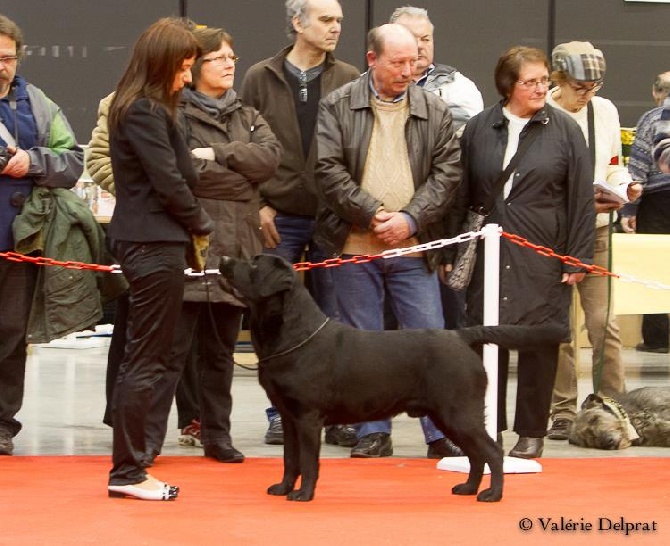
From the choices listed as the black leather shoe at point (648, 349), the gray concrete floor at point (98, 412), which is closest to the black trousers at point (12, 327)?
the gray concrete floor at point (98, 412)

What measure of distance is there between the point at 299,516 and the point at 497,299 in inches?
62.3

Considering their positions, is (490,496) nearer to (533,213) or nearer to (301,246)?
(533,213)

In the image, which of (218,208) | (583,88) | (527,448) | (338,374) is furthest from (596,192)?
(338,374)

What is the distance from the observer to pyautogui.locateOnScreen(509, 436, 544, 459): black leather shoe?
618 centimetres

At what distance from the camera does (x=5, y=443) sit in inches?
245

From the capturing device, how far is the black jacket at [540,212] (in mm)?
6137

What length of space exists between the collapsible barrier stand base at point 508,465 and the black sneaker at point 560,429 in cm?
94

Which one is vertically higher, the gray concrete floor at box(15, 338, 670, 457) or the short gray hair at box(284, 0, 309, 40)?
the short gray hair at box(284, 0, 309, 40)

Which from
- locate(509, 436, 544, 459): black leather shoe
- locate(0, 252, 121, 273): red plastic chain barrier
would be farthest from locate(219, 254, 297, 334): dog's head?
locate(509, 436, 544, 459): black leather shoe

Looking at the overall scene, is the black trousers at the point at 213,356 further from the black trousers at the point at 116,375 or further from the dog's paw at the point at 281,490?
the dog's paw at the point at 281,490

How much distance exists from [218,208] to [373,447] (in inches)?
51.1

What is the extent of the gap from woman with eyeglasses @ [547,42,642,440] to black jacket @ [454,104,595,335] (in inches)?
21.1

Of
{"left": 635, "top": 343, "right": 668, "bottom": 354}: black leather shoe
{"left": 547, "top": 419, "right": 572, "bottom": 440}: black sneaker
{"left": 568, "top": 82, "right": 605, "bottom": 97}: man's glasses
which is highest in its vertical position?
{"left": 568, "top": 82, "right": 605, "bottom": 97}: man's glasses

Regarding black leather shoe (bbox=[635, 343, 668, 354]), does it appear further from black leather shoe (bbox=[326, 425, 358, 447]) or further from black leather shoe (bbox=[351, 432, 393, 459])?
black leather shoe (bbox=[351, 432, 393, 459])
